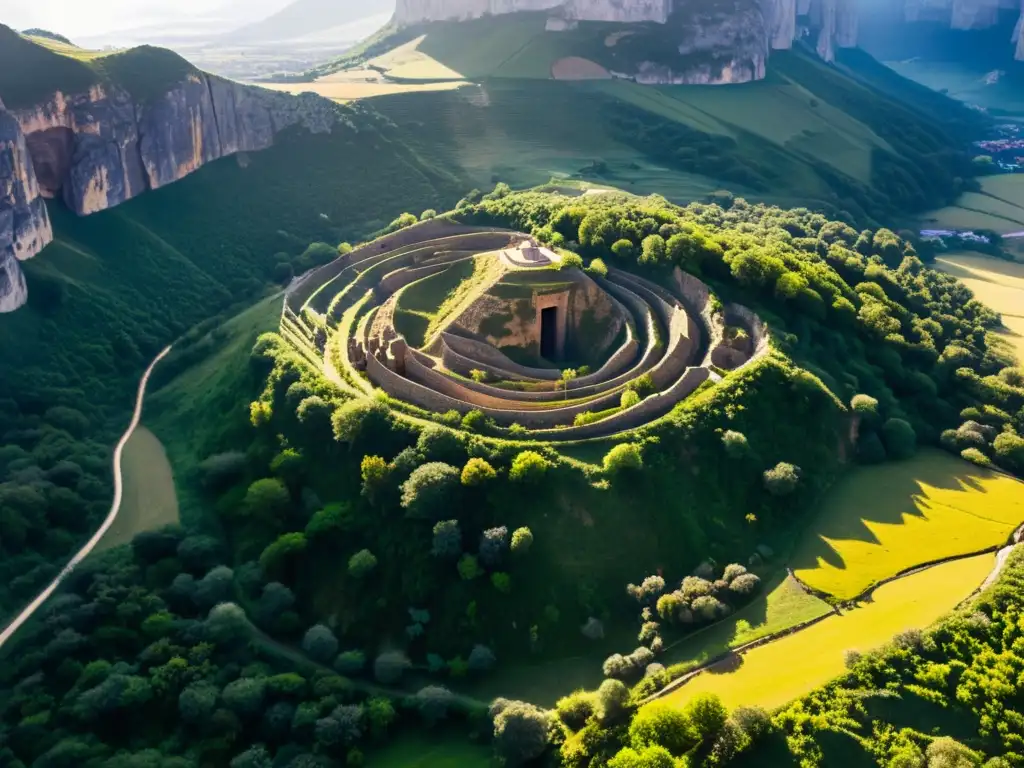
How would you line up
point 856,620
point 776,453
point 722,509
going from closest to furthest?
point 856,620
point 722,509
point 776,453

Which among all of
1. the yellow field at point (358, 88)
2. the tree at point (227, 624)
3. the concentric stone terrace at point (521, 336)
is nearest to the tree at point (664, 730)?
the concentric stone terrace at point (521, 336)

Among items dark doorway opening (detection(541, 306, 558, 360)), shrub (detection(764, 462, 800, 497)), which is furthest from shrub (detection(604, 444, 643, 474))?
dark doorway opening (detection(541, 306, 558, 360))

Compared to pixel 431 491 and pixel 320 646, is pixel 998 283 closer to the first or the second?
pixel 431 491

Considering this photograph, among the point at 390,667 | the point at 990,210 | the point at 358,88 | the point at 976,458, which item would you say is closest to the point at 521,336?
the point at 390,667

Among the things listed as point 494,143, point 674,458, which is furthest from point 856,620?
point 494,143

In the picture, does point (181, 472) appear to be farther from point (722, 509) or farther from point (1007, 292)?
point (1007, 292)

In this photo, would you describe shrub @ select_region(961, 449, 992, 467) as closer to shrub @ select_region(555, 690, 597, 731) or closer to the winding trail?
shrub @ select_region(555, 690, 597, 731)

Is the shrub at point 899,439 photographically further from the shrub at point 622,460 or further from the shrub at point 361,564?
the shrub at point 361,564
